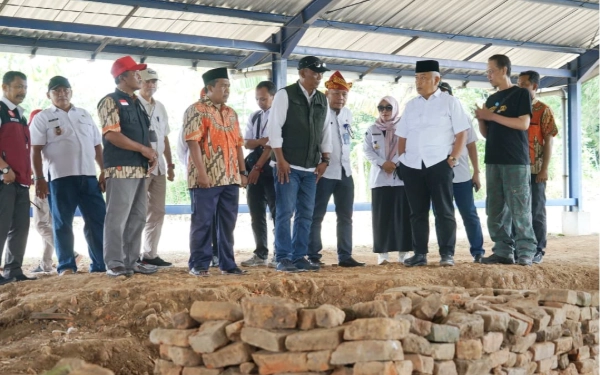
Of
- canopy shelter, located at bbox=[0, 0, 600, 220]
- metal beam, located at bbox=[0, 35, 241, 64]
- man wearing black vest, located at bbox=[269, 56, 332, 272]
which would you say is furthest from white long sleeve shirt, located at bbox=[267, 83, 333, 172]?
metal beam, located at bbox=[0, 35, 241, 64]

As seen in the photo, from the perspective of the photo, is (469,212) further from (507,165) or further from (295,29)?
(295,29)

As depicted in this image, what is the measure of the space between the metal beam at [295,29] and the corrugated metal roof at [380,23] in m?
0.12

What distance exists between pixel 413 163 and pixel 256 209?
5.62 feet

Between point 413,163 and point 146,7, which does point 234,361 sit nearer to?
point 413,163

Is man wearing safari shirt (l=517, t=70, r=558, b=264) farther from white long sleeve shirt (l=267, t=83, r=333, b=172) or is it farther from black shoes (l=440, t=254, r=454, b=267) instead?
white long sleeve shirt (l=267, t=83, r=333, b=172)

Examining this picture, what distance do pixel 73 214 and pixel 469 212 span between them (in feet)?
12.8

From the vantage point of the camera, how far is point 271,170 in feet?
23.9

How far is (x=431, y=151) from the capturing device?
21.6 ft

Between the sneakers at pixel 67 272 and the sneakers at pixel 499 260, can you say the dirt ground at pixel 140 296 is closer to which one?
the sneakers at pixel 499 260

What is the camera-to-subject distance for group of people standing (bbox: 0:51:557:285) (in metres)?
6.23

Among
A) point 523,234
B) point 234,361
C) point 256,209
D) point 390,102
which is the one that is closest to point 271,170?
point 256,209

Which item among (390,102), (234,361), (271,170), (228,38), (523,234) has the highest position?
(228,38)

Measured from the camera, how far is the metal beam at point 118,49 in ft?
29.5

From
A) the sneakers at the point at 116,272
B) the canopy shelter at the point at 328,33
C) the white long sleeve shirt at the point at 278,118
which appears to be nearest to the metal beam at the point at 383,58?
the canopy shelter at the point at 328,33
